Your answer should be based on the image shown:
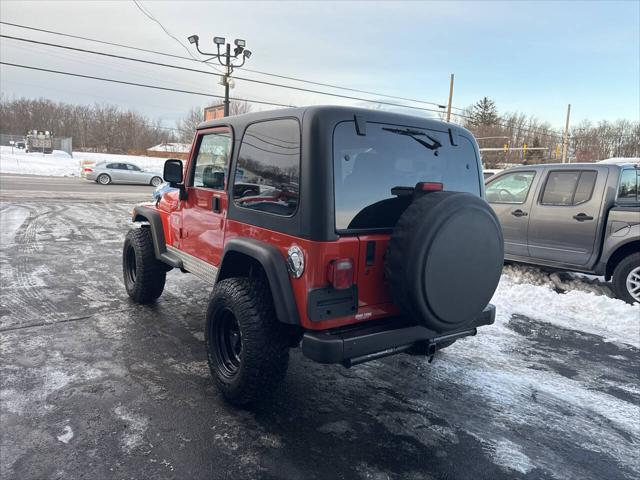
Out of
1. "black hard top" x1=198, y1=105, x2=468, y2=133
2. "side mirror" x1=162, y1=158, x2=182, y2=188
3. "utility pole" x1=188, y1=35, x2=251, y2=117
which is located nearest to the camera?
"black hard top" x1=198, y1=105, x2=468, y2=133

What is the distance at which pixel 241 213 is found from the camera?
328cm

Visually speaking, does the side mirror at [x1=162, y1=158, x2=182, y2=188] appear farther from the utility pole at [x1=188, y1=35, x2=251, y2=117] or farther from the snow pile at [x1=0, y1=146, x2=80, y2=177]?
the snow pile at [x1=0, y1=146, x2=80, y2=177]

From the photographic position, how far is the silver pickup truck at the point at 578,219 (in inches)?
225

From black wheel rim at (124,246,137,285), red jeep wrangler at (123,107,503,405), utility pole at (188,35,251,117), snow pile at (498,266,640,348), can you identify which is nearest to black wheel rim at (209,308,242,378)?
red jeep wrangler at (123,107,503,405)

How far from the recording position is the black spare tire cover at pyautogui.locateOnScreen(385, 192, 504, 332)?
→ 8.30 ft

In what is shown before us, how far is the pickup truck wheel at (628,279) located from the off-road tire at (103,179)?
2674cm

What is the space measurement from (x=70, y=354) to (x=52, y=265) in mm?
3619

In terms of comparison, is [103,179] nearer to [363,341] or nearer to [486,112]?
[363,341]

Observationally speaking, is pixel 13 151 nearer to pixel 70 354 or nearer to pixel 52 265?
pixel 52 265

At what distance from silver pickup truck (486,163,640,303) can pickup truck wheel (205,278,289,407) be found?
4.96m

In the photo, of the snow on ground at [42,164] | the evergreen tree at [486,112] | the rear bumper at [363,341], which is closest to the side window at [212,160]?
the rear bumper at [363,341]

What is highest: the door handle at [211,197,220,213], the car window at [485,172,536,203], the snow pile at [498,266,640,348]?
the car window at [485,172,536,203]

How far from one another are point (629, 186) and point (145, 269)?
652 centimetres

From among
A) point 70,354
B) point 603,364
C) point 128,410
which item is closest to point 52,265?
point 70,354
